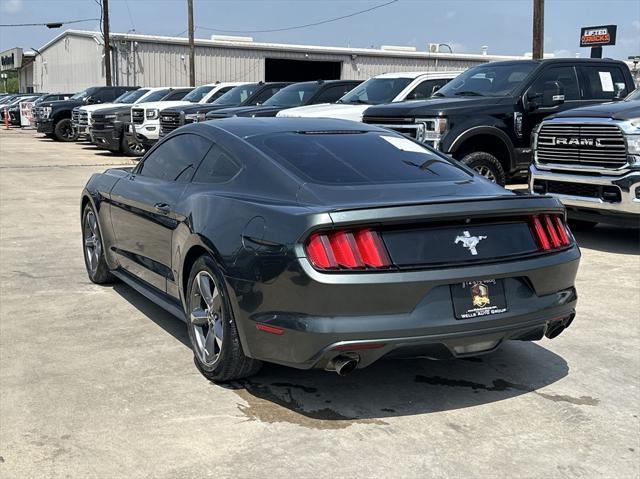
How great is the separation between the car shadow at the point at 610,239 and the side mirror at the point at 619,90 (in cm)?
248

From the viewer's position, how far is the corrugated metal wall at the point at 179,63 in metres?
42.2

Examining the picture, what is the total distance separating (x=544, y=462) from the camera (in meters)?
3.36

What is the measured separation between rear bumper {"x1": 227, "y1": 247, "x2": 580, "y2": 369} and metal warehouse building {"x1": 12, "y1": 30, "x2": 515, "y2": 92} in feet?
133

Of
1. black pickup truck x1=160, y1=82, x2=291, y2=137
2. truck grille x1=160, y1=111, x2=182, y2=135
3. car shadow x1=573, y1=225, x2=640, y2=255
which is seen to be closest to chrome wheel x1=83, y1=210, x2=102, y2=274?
car shadow x1=573, y1=225, x2=640, y2=255

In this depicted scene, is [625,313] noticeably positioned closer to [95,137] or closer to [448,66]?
[95,137]

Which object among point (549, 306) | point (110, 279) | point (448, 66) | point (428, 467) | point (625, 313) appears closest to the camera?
point (428, 467)

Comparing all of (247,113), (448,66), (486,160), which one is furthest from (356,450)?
(448,66)

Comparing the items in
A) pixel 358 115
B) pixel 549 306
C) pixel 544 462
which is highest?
pixel 358 115

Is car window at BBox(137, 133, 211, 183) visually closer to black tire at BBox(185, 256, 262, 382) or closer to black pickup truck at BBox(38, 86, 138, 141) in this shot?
black tire at BBox(185, 256, 262, 382)

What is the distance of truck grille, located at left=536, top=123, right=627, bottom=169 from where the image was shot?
7688 mm

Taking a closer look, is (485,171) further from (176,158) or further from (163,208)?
(163,208)

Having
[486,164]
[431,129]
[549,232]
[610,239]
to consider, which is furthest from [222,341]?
[486,164]

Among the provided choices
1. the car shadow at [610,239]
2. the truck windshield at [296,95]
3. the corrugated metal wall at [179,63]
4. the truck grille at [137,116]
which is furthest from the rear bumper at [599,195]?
the corrugated metal wall at [179,63]

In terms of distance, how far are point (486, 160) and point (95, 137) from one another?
14.2 m
